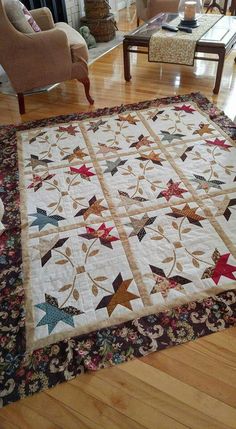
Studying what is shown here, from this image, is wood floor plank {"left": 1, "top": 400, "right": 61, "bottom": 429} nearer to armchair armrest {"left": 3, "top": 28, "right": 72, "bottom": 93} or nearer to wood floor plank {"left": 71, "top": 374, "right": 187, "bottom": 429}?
wood floor plank {"left": 71, "top": 374, "right": 187, "bottom": 429}

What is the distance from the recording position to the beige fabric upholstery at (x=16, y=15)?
249cm

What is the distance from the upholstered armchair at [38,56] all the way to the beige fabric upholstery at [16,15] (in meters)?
0.08

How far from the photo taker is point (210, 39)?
2865 millimetres

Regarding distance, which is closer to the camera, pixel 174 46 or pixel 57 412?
pixel 57 412

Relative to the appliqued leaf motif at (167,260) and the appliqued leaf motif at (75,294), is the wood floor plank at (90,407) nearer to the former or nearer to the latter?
the appliqued leaf motif at (75,294)

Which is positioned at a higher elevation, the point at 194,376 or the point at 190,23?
the point at 190,23

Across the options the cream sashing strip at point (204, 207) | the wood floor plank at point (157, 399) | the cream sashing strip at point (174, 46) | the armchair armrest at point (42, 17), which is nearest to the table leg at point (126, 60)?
the cream sashing strip at point (174, 46)

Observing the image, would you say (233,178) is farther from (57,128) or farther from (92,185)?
(57,128)

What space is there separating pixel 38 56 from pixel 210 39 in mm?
1455

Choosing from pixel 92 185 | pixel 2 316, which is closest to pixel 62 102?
pixel 92 185

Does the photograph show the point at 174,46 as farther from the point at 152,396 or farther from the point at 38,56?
the point at 152,396

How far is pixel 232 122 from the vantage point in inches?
101

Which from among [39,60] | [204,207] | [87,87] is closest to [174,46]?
[87,87]

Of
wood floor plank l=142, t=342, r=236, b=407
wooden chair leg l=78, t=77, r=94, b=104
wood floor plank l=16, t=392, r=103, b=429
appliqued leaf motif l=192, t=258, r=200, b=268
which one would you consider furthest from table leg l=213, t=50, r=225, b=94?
wood floor plank l=16, t=392, r=103, b=429
